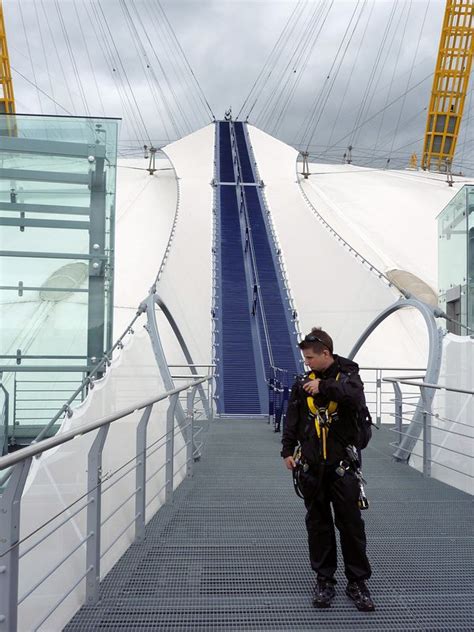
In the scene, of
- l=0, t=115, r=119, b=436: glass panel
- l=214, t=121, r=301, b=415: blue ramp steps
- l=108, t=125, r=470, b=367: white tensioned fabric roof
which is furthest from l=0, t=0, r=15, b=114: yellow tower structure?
l=0, t=115, r=119, b=436: glass panel

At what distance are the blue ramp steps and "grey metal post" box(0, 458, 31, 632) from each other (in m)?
9.12

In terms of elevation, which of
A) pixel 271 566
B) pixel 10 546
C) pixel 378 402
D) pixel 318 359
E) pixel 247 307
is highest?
pixel 247 307

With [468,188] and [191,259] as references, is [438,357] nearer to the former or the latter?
[468,188]

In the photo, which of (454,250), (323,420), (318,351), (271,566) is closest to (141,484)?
(271,566)

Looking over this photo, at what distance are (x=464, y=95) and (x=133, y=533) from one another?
31.2 metres

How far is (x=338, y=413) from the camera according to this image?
3111 mm

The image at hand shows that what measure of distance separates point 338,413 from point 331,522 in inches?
20.7

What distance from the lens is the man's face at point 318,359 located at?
314 cm

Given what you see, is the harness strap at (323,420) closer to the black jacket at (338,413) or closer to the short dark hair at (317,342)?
the black jacket at (338,413)

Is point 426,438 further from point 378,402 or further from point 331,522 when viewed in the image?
point 378,402

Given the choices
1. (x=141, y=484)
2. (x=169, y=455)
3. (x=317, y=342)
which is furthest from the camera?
(x=169, y=455)

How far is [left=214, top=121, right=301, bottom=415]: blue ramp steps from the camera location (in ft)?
39.5

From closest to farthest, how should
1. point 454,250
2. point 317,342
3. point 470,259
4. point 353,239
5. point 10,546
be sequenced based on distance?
point 10,546 → point 317,342 → point 470,259 → point 454,250 → point 353,239

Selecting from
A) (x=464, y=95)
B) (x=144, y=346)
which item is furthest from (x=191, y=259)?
(x=464, y=95)
